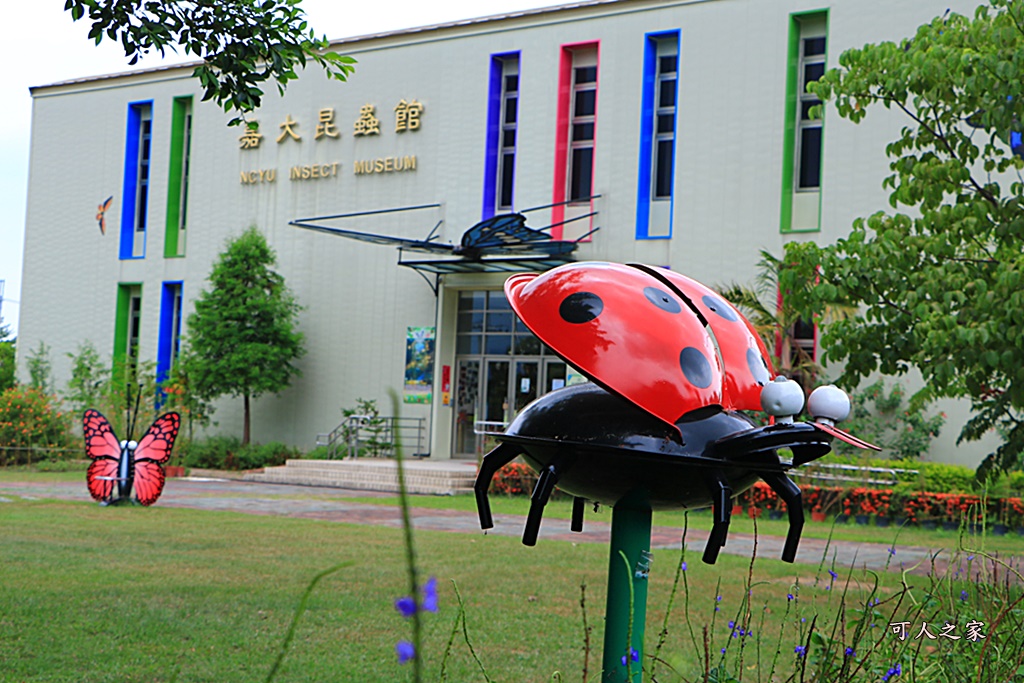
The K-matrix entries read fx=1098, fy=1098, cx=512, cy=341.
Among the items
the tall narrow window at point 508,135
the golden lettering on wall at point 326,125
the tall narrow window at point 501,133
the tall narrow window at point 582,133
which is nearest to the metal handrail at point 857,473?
the tall narrow window at point 582,133

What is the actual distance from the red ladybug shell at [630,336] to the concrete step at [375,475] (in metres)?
18.8

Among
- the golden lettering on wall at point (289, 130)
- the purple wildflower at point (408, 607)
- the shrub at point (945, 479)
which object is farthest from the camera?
the golden lettering on wall at point (289, 130)

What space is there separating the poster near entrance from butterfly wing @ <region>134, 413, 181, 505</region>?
41.0ft

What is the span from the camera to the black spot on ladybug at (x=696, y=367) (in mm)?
3123

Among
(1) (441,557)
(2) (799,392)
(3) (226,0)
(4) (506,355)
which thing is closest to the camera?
(2) (799,392)

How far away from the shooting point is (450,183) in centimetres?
2808

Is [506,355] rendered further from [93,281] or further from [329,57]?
[329,57]

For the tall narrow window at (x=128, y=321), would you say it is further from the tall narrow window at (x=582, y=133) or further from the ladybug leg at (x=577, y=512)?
the ladybug leg at (x=577, y=512)

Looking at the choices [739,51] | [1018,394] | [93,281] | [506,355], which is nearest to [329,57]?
[1018,394]

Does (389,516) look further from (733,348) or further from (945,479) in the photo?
(733,348)

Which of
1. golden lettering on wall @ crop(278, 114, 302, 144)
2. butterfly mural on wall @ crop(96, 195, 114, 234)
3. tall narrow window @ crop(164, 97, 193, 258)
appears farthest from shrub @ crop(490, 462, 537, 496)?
butterfly mural on wall @ crop(96, 195, 114, 234)

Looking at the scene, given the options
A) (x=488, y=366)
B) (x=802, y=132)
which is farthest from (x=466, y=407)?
(x=802, y=132)

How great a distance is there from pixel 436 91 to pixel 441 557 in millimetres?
19497

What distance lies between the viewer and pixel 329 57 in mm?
6055
